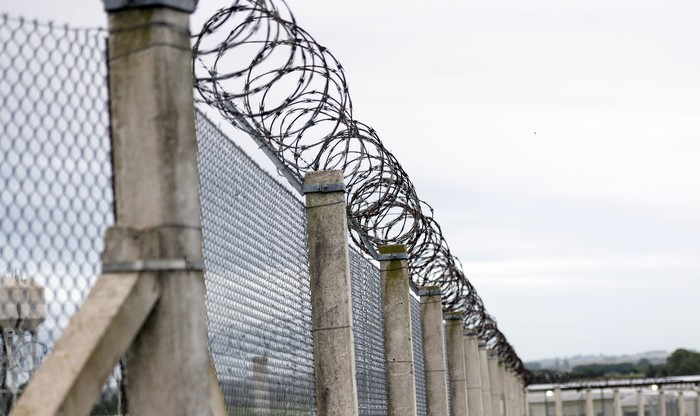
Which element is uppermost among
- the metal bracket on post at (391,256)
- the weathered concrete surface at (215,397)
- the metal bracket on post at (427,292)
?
the metal bracket on post at (391,256)

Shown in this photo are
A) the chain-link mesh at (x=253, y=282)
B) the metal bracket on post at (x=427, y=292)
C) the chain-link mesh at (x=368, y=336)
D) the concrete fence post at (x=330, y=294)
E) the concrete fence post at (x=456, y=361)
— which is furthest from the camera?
the concrete fence post at (x=456, y=361)

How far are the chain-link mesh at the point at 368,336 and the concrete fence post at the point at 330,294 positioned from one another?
82.4 inches

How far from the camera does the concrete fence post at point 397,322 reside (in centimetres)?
973

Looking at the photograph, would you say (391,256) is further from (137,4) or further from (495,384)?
(495,384)

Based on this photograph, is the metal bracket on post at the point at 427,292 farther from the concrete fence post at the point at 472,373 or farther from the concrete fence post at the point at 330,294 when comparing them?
the concrete fence post at the point at 472,373

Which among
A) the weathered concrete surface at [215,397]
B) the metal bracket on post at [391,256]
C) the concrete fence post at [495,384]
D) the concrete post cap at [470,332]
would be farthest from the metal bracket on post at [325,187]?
the concrete fence post at [495,384]

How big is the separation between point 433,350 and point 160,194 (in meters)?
8.42

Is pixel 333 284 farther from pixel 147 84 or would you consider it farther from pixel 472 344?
pixel 472 344

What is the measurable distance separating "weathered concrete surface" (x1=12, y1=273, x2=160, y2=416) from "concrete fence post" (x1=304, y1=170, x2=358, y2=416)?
10.6 ft

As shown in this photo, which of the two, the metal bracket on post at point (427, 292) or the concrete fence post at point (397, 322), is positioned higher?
the metal bracket on post at point (427, 292)

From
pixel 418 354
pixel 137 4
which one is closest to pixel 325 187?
pixel 137 4

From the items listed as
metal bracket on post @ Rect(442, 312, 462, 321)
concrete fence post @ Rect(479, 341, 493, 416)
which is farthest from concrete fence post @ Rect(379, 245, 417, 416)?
concrete fence post @ Rect(479, 341, 493, 416)

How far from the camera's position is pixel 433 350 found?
39.3 ft

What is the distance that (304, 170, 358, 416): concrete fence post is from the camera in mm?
6863
